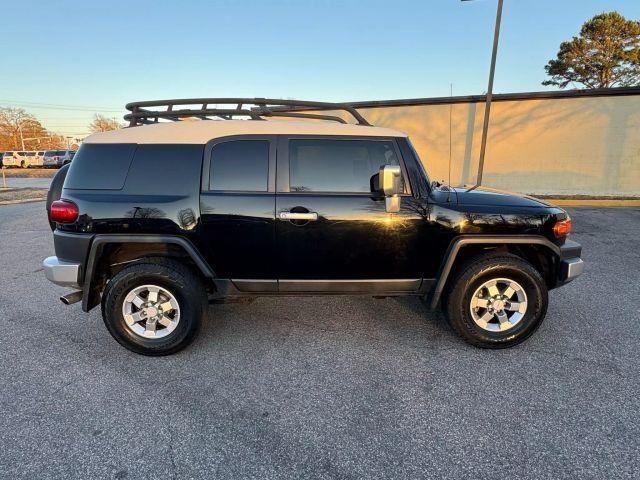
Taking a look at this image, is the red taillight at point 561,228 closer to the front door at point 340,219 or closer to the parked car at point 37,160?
the front door at point 340,219

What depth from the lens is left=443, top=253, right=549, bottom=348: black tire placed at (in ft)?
10.2

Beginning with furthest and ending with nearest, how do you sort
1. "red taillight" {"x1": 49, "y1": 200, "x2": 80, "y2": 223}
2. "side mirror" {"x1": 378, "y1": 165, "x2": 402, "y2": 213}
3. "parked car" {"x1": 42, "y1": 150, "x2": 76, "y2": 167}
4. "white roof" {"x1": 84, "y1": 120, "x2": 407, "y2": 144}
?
"parked car" {"x1": 42, "y1": 150, "x2": 76, "y2": 167}, "white roof" {"x1": 84, "y1": 120, "x2": 407, "y2": 144}, "red taillight" {"x1": 49, "y1": 200, "x2": 80, "y2": 223}, "side mirror" {"x1": 378, "y1": 165, "x2": 402, "y2": 213}

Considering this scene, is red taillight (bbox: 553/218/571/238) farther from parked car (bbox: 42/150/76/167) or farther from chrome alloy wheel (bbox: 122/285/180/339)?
parked car (bbox: 42/150/76/167)

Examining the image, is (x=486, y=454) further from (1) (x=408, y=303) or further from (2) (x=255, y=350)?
(1) (x=408, y=303)

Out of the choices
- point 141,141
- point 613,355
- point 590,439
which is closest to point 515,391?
point 590,439

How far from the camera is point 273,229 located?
3064mm

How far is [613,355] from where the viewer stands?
304 cm

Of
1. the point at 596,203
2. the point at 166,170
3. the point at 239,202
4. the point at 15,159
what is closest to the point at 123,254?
the point at 166,170

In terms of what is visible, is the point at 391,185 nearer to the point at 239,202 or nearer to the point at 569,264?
the point at 239,202

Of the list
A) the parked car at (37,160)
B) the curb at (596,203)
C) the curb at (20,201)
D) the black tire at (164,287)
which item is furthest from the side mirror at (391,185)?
the parked car at (37,160)

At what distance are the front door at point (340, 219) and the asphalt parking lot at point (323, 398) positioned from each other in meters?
0.66

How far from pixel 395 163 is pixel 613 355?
2408 mm

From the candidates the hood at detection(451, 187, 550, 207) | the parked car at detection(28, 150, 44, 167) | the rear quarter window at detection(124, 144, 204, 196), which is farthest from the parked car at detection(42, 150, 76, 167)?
the hood at detection(451, 187, 550, 207)

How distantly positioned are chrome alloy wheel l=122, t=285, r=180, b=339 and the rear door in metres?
0.52
